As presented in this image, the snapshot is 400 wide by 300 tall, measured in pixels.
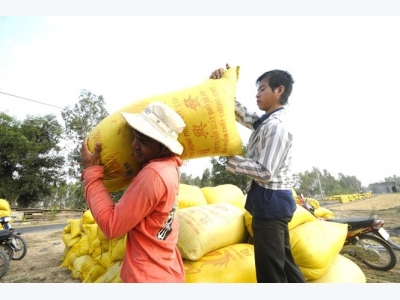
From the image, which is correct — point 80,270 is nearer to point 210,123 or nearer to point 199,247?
point 199,247

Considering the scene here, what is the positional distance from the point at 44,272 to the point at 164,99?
379cm

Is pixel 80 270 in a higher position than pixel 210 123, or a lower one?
lower

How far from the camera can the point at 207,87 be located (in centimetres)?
135

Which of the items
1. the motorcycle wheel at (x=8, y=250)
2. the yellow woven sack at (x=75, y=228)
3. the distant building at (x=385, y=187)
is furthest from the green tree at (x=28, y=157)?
the distant building at (x=385, y=187)

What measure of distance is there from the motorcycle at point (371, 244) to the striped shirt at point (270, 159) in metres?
2.36

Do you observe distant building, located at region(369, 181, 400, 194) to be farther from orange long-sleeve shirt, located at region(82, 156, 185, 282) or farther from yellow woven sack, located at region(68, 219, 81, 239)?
orange long-sleeve shirt, located at region(82, 156, 185, 282)

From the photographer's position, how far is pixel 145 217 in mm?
895

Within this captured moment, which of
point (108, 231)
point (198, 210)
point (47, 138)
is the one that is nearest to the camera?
point (108, 231)

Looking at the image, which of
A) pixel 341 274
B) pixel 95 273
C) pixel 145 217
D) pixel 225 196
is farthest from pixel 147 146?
pixel 95 273

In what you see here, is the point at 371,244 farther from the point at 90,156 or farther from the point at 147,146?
the point at 90,156

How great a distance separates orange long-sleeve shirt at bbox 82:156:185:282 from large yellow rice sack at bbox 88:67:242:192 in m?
0.19

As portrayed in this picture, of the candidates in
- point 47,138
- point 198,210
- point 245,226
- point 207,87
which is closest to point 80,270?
point 198,210

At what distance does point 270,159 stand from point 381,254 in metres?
3.17

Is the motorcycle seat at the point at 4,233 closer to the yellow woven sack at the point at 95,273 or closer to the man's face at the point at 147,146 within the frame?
the yellow woven sack at the point at 95,273
